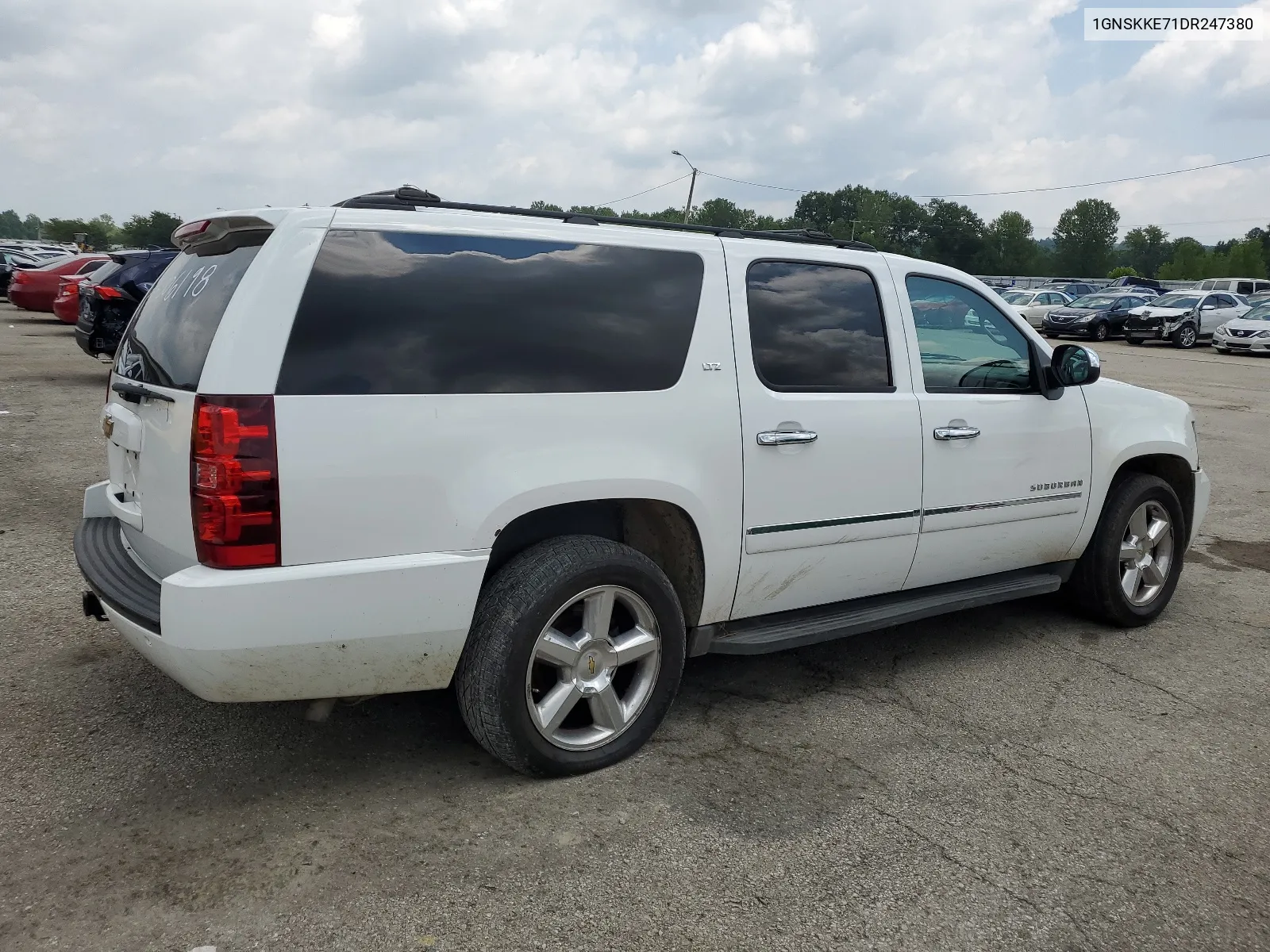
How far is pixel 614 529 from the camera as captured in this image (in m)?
3.73

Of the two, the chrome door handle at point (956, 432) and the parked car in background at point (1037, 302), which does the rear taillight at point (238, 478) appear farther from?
the parked car in background at point (1037, 302)

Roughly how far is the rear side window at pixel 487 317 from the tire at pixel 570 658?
58cm

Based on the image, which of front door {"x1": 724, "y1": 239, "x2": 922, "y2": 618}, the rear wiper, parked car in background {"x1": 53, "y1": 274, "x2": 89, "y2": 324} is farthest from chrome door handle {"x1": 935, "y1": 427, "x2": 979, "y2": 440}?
parked car in background {"x1": 53, "y1": 274, "x2": 89, "y2": 324}

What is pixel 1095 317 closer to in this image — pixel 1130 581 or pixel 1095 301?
pixel 1095 301

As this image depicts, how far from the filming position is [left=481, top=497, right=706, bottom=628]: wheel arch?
135 inches

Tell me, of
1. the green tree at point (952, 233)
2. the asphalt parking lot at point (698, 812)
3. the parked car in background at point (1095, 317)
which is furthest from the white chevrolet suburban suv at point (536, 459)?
the green tree at point (952, 233)

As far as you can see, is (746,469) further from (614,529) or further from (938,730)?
(938,730)

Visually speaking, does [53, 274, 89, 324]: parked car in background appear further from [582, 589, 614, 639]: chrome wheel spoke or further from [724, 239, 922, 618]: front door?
[582, 589, 614, 639]: chrome wheel spoke

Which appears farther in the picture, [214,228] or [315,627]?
[214,228]

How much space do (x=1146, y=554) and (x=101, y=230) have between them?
12781 cm

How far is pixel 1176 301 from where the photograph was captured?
29.4 m

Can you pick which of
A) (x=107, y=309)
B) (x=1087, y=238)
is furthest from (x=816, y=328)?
(x=1087, y=238)

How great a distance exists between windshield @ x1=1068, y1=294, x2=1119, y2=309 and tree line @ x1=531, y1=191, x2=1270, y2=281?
3029 cm

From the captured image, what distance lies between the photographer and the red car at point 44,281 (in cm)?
2148
